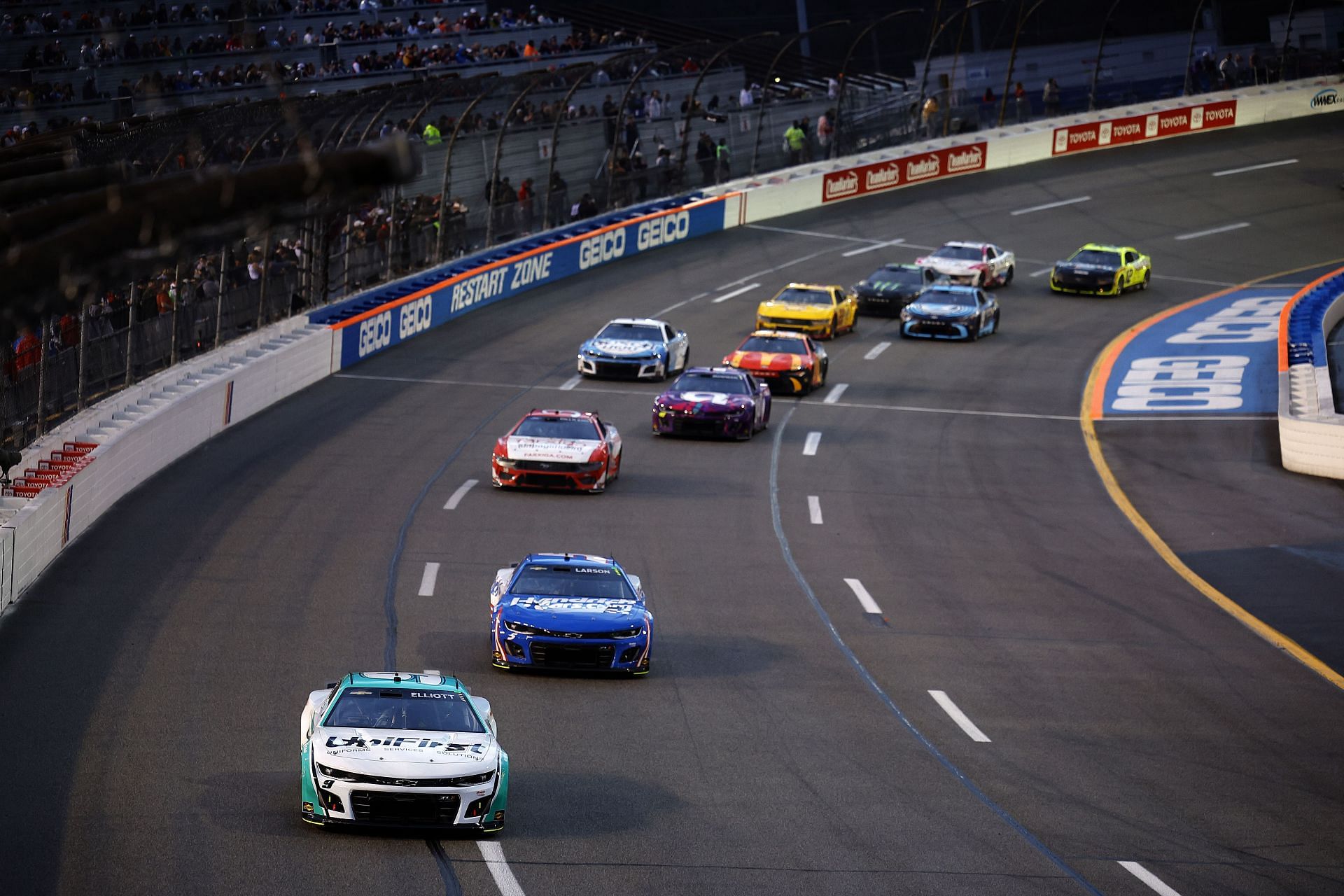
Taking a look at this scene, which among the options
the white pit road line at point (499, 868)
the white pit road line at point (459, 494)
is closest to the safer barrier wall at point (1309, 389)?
the white pit road line at point (459, 494)

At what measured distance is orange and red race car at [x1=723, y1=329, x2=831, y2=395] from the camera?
108 ft

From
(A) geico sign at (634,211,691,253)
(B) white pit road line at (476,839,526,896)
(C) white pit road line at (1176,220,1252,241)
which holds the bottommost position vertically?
(B) white pit road line at (476,839,526,896)

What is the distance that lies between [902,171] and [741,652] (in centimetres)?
3957

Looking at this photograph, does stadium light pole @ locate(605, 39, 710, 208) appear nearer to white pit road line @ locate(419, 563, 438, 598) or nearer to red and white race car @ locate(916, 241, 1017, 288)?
red and white race car @ locate(916, 241, 1017, 288)

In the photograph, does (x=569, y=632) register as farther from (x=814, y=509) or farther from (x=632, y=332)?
(x=632, y=332)

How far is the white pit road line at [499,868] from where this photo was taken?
11.7 m

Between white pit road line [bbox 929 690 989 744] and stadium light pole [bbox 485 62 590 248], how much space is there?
26215mm

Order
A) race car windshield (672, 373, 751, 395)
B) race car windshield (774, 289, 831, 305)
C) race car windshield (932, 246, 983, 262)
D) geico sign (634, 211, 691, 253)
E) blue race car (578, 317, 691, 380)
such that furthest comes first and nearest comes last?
geico sign (634, 211, 691, 253) → race car windshield (932, 246, 983, 262) → race car windshield (774, 289, 831, 305) → blue race car (578, 317, 691, 380) → race car windshield (672, 373, 751, 395)

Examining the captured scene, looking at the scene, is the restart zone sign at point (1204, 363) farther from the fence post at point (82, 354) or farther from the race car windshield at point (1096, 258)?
the fence post at point (82, 354)

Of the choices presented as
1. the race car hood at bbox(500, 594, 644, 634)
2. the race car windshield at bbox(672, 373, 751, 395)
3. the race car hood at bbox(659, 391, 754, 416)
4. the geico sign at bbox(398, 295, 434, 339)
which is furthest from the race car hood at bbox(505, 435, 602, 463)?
the geico sign at bbox(398, 295, 434, 339)

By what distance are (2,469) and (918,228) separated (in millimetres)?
34138

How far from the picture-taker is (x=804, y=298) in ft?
126

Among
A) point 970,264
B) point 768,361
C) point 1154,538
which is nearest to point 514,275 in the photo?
point 768,361

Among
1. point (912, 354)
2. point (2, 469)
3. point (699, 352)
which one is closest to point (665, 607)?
point (2, 469)
